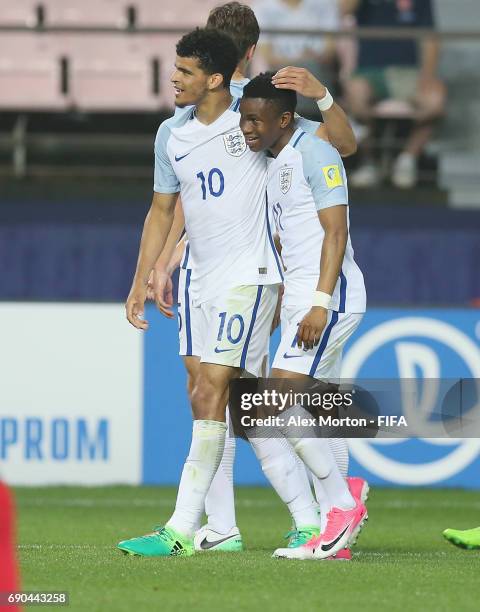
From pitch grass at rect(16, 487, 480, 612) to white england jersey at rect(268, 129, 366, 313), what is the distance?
1.13 meters

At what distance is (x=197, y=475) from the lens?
20.5 ft

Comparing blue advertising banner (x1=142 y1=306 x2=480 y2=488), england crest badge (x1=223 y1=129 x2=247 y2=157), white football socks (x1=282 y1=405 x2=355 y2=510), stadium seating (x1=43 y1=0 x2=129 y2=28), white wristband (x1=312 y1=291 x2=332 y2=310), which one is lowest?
blue advertising banner (x1=142 y1=306 x2=480 y2=488)

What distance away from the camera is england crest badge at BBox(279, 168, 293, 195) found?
6.25m

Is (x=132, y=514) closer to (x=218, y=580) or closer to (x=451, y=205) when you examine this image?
(x=218, y=580)

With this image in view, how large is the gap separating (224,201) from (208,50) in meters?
0.65

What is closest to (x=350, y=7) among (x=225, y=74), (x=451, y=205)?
(x=451, y=205)

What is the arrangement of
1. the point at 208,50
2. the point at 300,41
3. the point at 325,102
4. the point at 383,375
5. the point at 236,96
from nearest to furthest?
the point at 325,102 < the point at 208,50 < the point at 236,96 < the point at 383,375 < the point at 300,41

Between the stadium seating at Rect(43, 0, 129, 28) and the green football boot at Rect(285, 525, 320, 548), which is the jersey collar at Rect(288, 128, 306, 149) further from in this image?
the stadium seating at Rect(43, 0, 129, 28)

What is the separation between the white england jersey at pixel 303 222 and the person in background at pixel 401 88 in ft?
22.2

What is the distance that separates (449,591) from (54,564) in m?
1.59

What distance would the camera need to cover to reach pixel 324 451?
618 cm

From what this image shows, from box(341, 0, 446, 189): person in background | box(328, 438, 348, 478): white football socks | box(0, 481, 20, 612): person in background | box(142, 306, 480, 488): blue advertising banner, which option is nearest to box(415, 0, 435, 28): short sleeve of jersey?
box(341, 0, 446, 189): person in background

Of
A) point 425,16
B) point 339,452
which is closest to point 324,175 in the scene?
point 339,452

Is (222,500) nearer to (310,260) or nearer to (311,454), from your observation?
(311,454)
